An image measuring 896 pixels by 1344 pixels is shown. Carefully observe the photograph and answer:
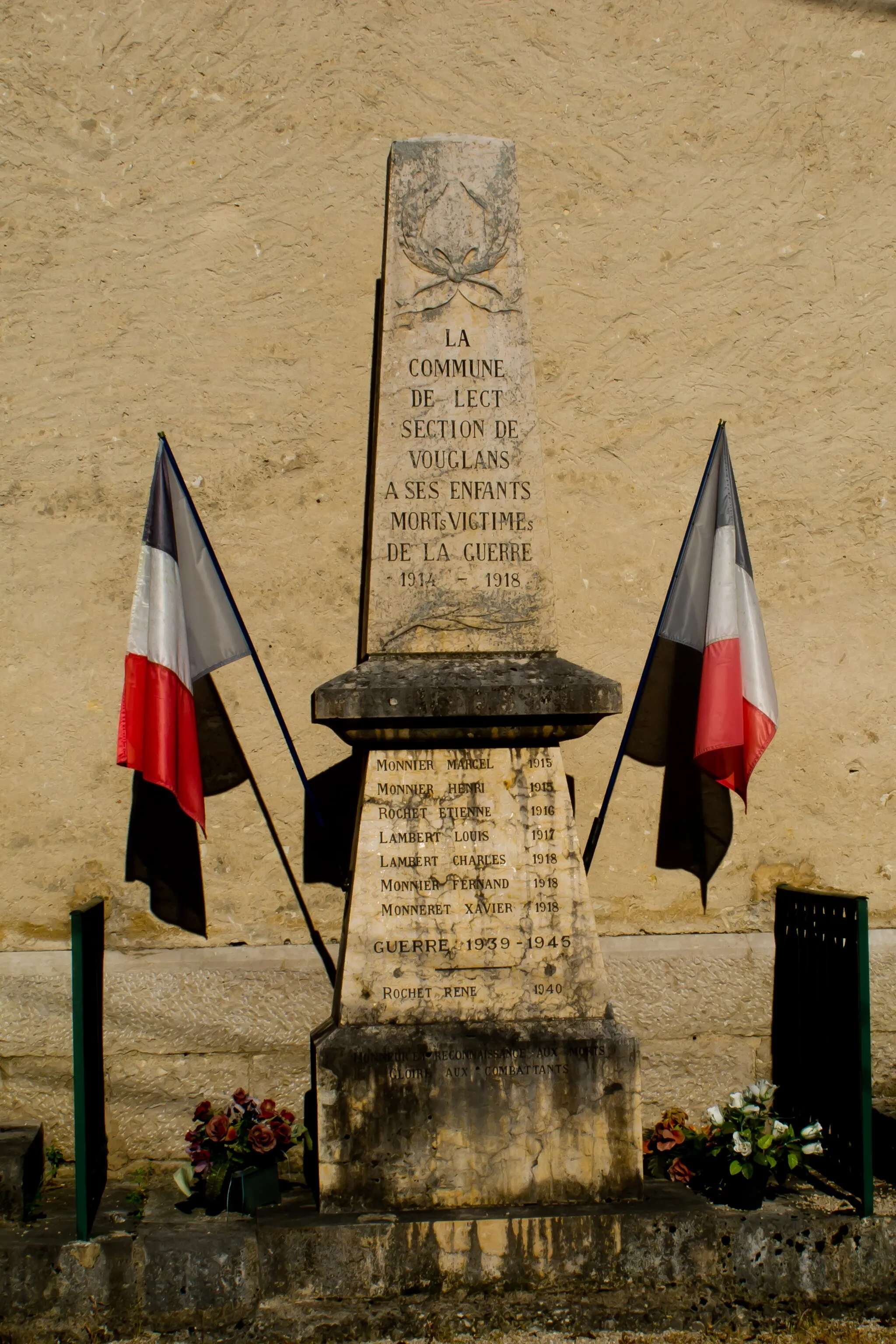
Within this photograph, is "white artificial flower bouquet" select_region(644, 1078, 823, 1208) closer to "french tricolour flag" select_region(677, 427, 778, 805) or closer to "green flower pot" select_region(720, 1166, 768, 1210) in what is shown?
"green flower pot" select_region(720, 1166, 768, 1210)

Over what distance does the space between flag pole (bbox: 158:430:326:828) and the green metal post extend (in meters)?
1.96

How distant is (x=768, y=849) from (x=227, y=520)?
2627mm

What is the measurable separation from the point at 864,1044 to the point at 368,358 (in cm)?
323

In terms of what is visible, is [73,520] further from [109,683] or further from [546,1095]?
[546,1095]

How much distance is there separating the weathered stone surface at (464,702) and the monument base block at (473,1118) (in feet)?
3.05

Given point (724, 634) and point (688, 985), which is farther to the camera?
point (688, 985)

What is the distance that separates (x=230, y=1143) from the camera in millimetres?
3902

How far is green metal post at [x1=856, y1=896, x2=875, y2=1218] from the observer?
3.69 metres

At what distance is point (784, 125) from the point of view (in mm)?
5082

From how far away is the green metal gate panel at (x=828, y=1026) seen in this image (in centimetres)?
383

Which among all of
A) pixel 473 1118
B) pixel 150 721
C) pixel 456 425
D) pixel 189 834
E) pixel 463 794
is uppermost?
pixel 456 425

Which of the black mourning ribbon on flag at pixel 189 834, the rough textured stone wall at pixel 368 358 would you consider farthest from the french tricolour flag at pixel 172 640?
the rough textured stone wall at pixel 368 358

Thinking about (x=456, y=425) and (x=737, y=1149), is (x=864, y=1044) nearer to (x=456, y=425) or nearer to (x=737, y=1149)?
(x=737, y=1149)

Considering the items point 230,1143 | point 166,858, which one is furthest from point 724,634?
point 230,1143
